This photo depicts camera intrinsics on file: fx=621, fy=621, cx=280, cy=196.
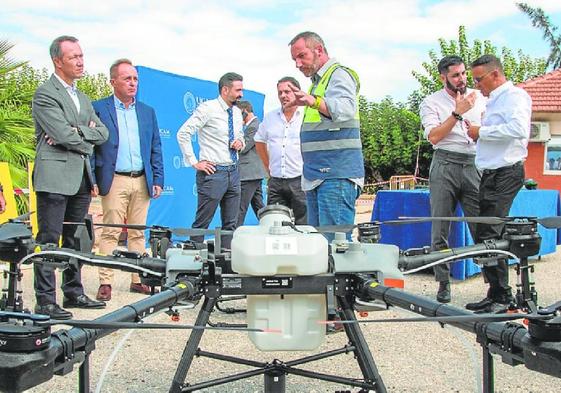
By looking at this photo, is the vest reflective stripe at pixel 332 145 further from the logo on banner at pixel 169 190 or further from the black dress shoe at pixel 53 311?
the logo on banner at pixel 169 190

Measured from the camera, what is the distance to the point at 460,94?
5578 mm

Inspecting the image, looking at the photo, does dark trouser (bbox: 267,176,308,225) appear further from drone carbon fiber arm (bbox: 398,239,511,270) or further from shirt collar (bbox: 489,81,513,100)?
drone carbon fiber arm (bbox: 398,239,511,270)

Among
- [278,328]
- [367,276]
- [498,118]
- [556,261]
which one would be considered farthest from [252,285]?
[556,261]

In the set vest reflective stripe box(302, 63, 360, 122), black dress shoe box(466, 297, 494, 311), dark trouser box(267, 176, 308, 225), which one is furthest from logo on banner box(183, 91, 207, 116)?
black dress shoe box(466, 297, 494, 311)

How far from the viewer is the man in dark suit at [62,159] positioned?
16.3 feet

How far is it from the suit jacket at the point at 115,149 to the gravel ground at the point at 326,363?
4.20ft

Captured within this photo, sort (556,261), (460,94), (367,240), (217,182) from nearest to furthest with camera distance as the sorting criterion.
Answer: (367,240) → (460,94) → (217,182) → (556,261)

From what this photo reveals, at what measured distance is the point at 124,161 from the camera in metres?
5.84

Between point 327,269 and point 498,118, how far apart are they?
11.7 feet

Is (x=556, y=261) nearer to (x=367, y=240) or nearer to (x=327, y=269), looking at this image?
(x=367, y=240)

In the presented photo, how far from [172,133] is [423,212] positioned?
4365mm

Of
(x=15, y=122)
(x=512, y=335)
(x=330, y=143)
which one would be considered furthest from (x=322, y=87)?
(x=15, y=122)

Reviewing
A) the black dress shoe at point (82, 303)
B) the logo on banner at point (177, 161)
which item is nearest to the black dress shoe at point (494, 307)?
the black dress shoe at point (82, 303)

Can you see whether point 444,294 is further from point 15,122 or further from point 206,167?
point 15,122
